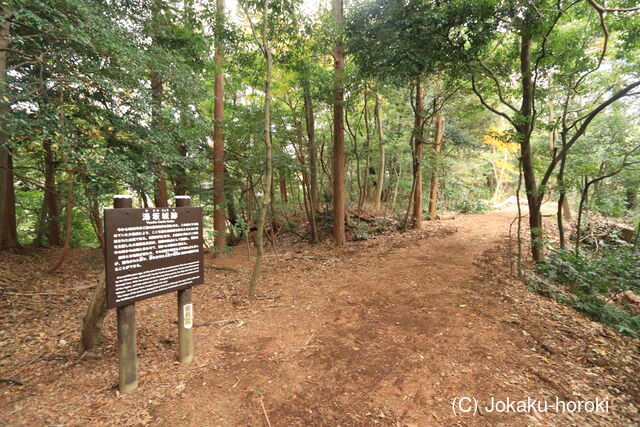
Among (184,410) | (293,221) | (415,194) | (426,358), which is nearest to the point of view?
(184,410)

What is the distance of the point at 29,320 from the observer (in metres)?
4.65

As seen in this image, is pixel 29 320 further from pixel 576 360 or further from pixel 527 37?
pixel 527 37

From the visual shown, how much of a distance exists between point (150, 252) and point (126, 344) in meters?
0.93

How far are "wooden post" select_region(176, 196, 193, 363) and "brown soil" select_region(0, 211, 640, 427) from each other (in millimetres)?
142

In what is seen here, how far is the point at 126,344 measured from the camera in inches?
103

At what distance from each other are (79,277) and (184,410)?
7.28m

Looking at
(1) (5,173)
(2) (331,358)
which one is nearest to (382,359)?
(2) (331,358)

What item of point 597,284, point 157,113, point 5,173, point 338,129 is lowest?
point 597,284

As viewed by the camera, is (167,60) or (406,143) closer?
(167,60)

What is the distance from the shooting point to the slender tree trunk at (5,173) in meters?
4.30

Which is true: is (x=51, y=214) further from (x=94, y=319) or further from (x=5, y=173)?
(x=94, y=319)

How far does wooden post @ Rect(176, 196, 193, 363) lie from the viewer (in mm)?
3098

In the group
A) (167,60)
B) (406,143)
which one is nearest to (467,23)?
(167,60)

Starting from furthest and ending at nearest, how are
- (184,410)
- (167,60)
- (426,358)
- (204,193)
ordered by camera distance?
(204,193) < (167,60) < (426,358) < (184,410)
